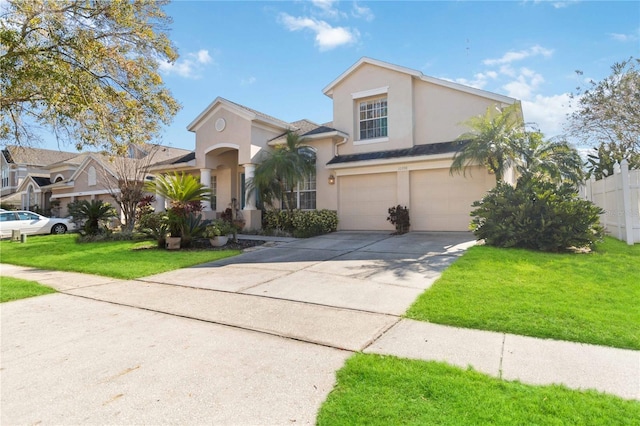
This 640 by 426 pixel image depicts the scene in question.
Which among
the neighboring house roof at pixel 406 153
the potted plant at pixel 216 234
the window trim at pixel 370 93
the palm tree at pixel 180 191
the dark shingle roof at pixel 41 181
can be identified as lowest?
the potted plant at pixel 216 234

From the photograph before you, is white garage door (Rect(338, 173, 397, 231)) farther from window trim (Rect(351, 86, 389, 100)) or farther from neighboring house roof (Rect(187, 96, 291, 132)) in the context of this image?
neighboring house roof (Rect(187, 96, 291, 132))

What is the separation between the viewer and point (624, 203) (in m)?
11.1

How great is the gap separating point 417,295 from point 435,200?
28.8 ft

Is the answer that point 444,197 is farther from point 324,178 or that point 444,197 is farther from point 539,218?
point 324,178

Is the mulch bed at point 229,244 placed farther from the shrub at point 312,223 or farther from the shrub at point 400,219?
the shrub at point 400,219

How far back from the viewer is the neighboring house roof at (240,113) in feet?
51.2

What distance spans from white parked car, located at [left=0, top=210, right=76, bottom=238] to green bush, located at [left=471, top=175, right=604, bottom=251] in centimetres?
2216

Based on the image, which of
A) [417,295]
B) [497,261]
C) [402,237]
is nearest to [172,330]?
[417,295]

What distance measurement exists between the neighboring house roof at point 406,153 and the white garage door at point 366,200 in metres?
0.78

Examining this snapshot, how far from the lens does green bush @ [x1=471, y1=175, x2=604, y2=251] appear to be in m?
9.24

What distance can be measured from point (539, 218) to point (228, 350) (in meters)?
9.05

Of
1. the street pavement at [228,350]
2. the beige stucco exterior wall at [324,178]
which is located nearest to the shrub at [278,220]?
the beige stucco exterior wall at [324,178]

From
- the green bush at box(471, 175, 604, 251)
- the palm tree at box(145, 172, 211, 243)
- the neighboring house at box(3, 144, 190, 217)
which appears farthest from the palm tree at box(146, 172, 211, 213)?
the green bush at box(471, 175, 604, 251)

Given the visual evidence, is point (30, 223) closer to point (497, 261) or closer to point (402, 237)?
point (402, 237)
